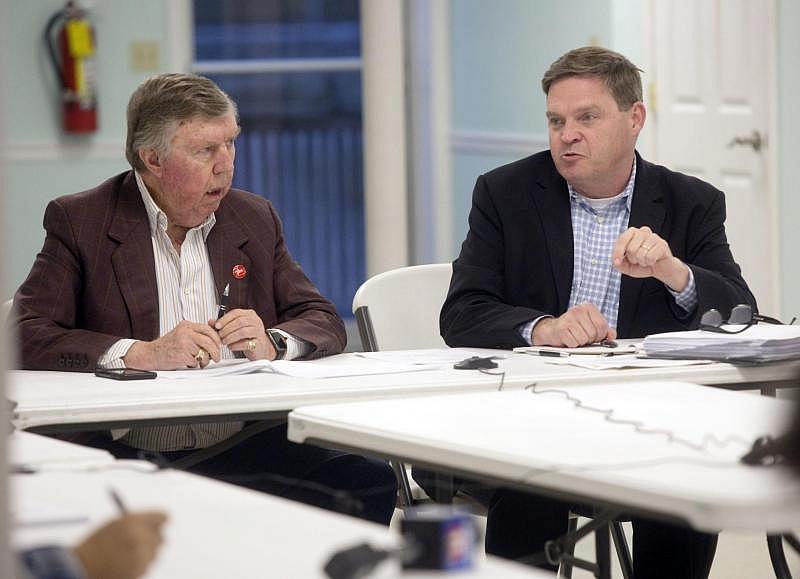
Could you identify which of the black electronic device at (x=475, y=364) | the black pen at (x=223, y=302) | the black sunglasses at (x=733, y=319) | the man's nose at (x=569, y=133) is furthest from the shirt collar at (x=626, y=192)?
the black pen at (x=223, y=302)

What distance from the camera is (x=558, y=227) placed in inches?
116

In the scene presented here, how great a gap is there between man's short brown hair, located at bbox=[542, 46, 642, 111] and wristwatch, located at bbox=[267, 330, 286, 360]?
0.88m

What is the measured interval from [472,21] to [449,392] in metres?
4.75

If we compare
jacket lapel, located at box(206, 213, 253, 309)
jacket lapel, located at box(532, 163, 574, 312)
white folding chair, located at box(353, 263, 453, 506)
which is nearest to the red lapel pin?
jacket lapel, located at box(206, 213, 253, 309)

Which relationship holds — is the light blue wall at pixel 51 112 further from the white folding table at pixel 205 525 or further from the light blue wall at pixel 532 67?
the white folding table at pixel 205 525

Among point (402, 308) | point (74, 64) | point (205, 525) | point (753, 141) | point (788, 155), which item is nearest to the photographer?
point (205, 525)

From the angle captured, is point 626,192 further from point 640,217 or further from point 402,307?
point 402,307

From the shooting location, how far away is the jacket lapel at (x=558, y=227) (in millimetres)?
2912

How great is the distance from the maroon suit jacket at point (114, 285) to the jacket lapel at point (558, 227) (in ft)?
1.70

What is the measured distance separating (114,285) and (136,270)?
54mm

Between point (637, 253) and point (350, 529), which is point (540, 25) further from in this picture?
point (350, 529)

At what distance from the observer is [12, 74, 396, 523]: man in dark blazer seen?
99.0 inches

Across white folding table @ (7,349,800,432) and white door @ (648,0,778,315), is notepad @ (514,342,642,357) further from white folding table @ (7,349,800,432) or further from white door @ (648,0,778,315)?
white door @ (648,0,778,315)

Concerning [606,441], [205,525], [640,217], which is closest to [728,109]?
[640,217]
